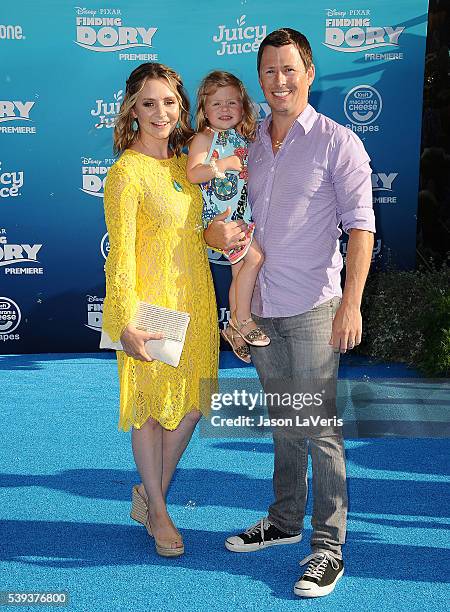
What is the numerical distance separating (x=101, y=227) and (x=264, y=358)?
5.10 meters

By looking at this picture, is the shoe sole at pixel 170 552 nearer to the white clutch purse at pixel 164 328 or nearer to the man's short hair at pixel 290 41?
the white clutch purse at pixel 164 328

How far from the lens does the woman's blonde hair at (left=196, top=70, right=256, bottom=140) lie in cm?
361

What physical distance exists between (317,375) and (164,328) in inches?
26.0

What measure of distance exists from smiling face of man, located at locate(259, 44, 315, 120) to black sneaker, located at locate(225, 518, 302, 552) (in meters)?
1.85

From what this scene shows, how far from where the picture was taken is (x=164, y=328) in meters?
3.43

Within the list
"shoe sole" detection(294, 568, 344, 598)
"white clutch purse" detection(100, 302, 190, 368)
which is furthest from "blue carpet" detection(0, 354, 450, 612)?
"white clutch purse" detection(100, 302, 190, 368)

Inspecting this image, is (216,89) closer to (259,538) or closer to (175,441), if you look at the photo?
(175,441)

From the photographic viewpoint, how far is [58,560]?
3.64 m

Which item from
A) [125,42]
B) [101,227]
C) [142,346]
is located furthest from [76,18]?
[142,346]

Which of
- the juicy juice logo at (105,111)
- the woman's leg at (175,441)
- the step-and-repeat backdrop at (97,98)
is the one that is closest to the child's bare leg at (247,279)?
the woman's leg at (175,441)

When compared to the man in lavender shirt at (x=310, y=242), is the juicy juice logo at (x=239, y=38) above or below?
above

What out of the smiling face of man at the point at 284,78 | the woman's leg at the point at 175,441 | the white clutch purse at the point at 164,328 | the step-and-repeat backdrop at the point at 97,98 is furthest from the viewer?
the step-and-repeat backdrop at the point at 97,98

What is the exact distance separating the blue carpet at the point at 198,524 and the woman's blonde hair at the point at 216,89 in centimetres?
190

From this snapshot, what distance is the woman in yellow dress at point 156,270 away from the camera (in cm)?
343
